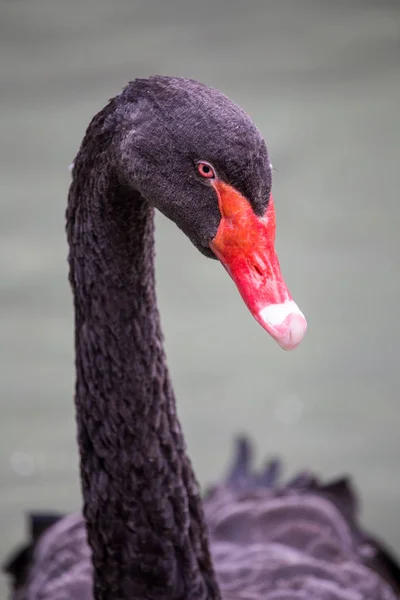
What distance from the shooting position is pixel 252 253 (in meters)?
1.42

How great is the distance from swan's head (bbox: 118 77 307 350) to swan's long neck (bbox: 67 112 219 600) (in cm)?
16

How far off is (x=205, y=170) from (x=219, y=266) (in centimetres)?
223

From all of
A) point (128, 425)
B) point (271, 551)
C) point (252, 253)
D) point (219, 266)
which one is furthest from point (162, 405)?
point (219, 266)

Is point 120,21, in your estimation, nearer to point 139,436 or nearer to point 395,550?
point 395,550

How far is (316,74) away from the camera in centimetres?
448

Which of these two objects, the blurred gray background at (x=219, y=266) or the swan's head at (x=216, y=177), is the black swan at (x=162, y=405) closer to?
the swan's head at (x=216, y=177)

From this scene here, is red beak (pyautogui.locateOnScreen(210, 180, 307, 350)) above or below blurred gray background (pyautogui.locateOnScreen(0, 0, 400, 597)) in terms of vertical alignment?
below

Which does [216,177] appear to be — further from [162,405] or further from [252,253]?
[162,405]

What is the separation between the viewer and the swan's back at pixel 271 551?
2.04m

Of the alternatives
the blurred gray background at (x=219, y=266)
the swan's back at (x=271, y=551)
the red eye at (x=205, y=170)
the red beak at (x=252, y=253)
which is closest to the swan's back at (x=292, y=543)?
the swan's back at (x=271, y=551)

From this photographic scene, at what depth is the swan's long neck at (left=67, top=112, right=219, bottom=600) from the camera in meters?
1.65

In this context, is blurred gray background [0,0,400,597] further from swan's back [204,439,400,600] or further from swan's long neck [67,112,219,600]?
swan's long neck [67,112,219,600]

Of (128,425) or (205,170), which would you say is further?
(128,425)

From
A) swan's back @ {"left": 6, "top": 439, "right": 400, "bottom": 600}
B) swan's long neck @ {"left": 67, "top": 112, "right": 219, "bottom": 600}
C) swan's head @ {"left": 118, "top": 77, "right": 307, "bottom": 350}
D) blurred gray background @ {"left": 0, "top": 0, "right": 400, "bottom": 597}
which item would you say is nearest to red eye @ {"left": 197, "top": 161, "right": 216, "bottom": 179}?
swan's head @ {"left": 118, "top": 77, "right": 307, "bottom": 350}
